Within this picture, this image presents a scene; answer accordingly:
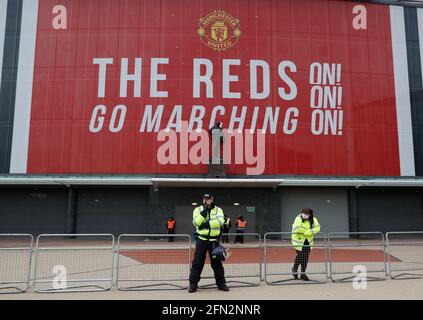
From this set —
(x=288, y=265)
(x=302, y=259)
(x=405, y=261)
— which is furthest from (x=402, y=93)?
(x=302, y=259)

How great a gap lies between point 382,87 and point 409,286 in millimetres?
22903

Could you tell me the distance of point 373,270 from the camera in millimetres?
10602

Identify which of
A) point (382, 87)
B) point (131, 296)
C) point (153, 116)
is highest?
point (382, 87)

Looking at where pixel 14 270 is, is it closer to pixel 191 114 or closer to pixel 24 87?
pixel 191 114

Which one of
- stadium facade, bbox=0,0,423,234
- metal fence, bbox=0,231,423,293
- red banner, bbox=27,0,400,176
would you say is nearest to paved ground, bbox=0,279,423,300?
metal fence, bbox=0,231,423,293

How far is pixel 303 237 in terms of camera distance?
10414mm

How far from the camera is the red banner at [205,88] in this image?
27078mm

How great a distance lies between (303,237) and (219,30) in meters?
21.1

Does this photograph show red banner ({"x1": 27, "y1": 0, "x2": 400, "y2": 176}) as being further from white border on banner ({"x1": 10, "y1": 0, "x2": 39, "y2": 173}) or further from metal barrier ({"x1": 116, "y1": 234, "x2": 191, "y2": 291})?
metal barrier ({"x1": 116, "y1": 234, "x2": 191, "y2": 291})

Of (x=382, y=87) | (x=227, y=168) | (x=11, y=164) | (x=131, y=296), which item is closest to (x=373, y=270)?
(x=131, y=296)

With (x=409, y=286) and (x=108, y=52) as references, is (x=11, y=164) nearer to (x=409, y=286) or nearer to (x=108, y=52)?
(x=108, y=52)

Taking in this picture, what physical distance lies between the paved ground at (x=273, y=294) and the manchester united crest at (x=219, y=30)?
21974 millimetres

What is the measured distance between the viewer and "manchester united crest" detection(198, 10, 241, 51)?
28.1 metres

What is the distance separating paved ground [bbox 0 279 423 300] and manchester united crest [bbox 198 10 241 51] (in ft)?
72.1
